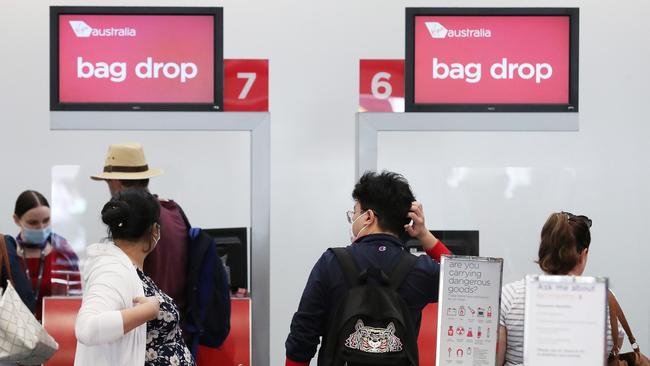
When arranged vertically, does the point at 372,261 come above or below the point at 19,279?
above

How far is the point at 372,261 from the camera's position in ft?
8.77

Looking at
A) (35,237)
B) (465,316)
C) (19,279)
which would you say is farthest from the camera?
(35,237)

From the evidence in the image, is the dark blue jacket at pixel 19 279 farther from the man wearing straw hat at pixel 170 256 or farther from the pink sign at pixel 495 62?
the pink sign at pixel 495 62

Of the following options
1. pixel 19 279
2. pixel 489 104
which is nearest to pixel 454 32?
pixel 489 104

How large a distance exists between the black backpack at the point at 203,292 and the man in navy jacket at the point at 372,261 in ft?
2.12

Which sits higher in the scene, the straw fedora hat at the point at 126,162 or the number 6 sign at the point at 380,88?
the number 6 sign at the point at 380,88

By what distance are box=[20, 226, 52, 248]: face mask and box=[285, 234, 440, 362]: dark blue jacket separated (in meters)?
2.41

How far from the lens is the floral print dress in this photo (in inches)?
108

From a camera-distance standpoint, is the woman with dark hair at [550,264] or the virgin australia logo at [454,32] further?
the virgin australia logo at [454,32]

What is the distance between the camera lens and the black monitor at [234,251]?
415 centimetres

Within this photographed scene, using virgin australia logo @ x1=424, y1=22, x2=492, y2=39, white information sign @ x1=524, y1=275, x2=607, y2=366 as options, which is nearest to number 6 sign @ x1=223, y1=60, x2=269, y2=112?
virgin australia logo @ x1=424, y1=22, x2=492, y2=39

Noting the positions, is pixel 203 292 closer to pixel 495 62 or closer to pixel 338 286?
pixel 338 286

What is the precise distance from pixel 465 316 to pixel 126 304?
929mm

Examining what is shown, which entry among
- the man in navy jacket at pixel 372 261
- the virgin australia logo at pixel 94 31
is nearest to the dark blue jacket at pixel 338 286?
the man in navy jacket at pixel 372 261
